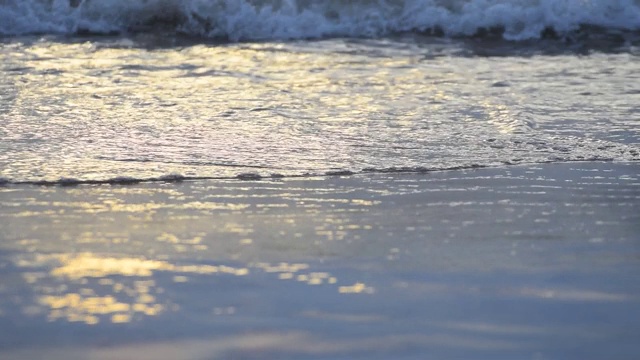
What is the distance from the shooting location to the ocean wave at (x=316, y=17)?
304 inches

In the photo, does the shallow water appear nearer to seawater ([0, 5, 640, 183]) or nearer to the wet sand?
seawater ([0, 5, 640, 183])

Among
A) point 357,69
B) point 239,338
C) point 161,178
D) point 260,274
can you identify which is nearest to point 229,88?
point 357,69

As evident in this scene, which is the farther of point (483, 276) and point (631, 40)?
point (631, 40)

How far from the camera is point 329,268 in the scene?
95.3 inches

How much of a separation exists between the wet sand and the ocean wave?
14.9 ft

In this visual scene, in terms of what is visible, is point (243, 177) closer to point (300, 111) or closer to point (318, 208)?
point (318, 208)

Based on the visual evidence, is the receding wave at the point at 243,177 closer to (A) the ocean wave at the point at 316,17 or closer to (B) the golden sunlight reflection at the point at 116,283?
(B) the golden sunlight reflection at the point at 116,283

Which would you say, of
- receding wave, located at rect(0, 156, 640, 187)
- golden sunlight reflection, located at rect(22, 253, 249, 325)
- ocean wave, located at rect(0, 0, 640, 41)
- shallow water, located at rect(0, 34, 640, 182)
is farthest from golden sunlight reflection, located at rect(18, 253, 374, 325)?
ocean wave, located at rect(0, 0, 640, 41)

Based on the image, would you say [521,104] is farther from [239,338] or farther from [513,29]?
[513,29]

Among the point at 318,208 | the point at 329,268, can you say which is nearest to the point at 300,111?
the point at 318,208

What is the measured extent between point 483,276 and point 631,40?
217 inches

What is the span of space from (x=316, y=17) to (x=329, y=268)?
5736mm

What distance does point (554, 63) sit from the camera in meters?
6.12

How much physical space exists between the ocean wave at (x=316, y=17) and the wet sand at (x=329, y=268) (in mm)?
4531
